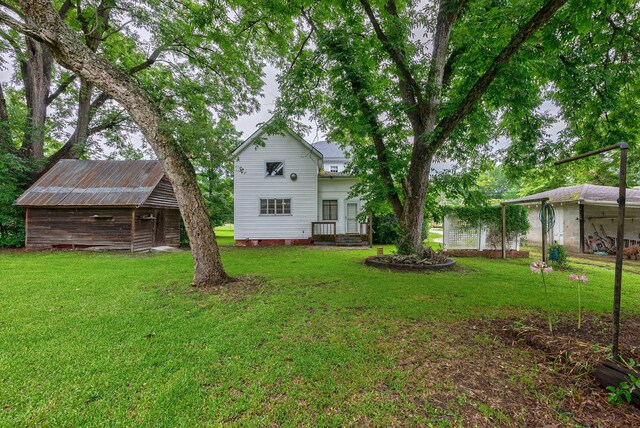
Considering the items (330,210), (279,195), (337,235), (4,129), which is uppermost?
(4,129)

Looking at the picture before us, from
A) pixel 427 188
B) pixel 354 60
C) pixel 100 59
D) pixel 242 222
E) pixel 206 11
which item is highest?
pixel 206 11

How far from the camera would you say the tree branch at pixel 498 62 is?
4.54m

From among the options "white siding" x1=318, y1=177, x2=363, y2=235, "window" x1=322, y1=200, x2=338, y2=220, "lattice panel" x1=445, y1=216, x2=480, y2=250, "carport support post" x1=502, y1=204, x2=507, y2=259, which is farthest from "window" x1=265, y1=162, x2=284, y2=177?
"carport support post" x1=502, y1=204, x2=507, y2=259

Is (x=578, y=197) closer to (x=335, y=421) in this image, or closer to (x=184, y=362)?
(x=335, y=421)

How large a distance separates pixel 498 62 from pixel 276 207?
12.0 metres

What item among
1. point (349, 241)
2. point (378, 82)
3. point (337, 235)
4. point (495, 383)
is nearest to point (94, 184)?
point (337, 235)

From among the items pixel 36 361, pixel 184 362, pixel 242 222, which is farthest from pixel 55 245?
pixel 184 362

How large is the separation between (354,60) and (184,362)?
8.32 meters

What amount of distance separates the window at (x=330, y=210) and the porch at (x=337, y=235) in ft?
2.42

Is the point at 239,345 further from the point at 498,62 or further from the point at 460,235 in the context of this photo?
the point at 460,235

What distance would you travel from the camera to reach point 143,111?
527 centimetres

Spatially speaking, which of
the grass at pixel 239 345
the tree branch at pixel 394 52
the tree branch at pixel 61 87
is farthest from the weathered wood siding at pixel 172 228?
the tree branch at pixel 394 52

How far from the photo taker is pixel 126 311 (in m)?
4.25

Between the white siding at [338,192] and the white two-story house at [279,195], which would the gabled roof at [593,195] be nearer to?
the white siding at [338,192]
